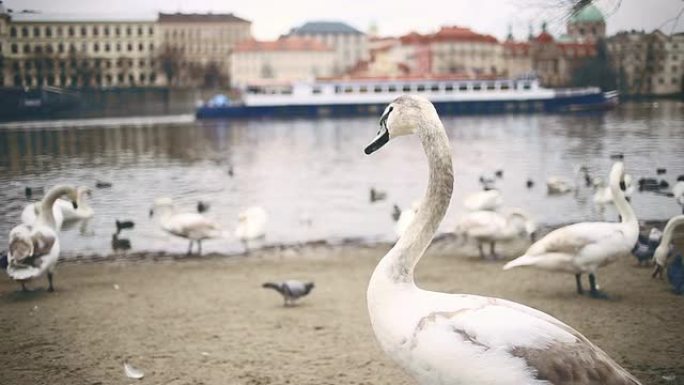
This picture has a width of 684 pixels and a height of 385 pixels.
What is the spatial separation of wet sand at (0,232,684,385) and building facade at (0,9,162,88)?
1798mm

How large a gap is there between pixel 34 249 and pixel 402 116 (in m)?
3.56

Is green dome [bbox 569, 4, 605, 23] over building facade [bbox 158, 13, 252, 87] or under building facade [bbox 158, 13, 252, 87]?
under

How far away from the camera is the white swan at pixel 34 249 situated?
4750 mm

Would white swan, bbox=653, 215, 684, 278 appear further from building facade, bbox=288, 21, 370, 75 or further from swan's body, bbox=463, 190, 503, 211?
building facade, bbox=288, 21, 370, 75

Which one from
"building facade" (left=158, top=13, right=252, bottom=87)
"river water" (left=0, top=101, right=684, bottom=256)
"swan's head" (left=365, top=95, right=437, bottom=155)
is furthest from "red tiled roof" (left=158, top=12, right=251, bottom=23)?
"swan's head" (left=365, top=95, right=437, bottom=155)

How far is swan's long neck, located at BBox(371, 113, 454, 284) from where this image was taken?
2.31 metres

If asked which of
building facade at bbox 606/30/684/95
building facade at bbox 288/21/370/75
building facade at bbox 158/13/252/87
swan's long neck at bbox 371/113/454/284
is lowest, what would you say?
swan's long neck at bbox 371/113/454/284

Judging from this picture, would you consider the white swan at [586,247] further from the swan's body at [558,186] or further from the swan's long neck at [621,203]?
the swan's body at [558,186]

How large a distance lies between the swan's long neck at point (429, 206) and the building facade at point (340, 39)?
2285 inches

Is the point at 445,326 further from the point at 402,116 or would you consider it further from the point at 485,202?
the point at 485,202

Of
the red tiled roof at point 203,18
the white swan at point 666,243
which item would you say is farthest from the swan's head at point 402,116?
the red tiled roof at point 203,18

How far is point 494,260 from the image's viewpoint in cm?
639

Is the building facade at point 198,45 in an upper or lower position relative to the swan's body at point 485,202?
upper

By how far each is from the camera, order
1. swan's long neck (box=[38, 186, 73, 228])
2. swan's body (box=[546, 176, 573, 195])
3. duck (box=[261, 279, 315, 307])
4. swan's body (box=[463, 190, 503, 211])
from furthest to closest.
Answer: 1. swan's body (box=[546, 176, 573, 195])
2. swan's body (box=[463, 190, 503, 211])
3. swan's long neck (box=[38, 186, 73, 228])
4. duck (box=[261, 279, 315, 307])
